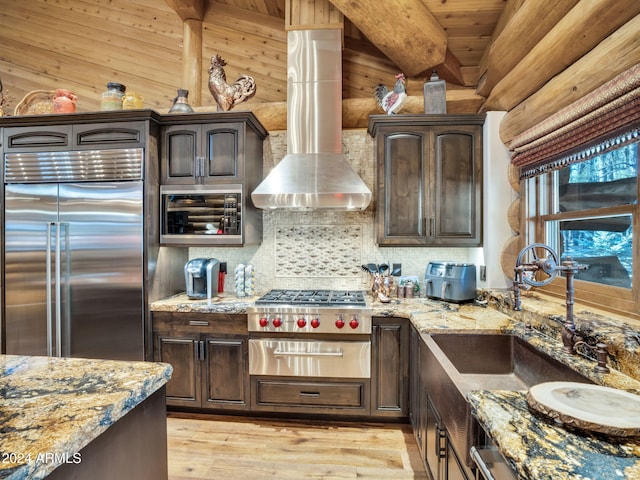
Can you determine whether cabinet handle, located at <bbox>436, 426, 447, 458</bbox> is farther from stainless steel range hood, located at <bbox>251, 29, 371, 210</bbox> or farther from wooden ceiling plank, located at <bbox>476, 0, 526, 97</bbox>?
wooden ceiling plank, located at <bbox>476, 0, 526, 97</bbox>

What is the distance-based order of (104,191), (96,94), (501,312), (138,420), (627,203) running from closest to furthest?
(138,420)
(627,203)
(501,312)
(104,191)
(96,94)

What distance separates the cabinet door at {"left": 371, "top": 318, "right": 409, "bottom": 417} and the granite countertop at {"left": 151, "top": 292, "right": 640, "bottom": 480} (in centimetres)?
12

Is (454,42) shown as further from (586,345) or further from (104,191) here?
(104,191)

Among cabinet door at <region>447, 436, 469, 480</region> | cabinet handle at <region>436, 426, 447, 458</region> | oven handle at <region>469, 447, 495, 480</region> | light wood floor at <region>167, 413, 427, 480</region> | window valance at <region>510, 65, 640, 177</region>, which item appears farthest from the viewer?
light wood floor at <region>167, 413, 427, 480</region>

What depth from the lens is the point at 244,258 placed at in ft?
10.3

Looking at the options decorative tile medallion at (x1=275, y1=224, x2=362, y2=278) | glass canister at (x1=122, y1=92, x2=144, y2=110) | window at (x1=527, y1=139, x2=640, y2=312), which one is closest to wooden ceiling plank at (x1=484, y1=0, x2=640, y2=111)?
window at (x1=527, y1=139, x2=640, y2=312)

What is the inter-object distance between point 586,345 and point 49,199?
361 centimetres

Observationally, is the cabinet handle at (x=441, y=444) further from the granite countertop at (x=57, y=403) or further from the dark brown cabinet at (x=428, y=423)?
the granite countertop at (x=57, y=403)

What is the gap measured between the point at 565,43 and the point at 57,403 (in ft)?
8.58

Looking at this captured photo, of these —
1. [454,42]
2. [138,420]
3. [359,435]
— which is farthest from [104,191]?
[454,42]

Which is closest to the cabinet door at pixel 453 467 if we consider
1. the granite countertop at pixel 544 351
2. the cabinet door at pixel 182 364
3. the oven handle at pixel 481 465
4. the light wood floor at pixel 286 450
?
the oven handle at pixel 481 465

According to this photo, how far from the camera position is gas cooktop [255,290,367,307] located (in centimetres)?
244

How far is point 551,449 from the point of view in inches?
29.3

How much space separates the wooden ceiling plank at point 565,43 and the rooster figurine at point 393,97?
2.34 feet
